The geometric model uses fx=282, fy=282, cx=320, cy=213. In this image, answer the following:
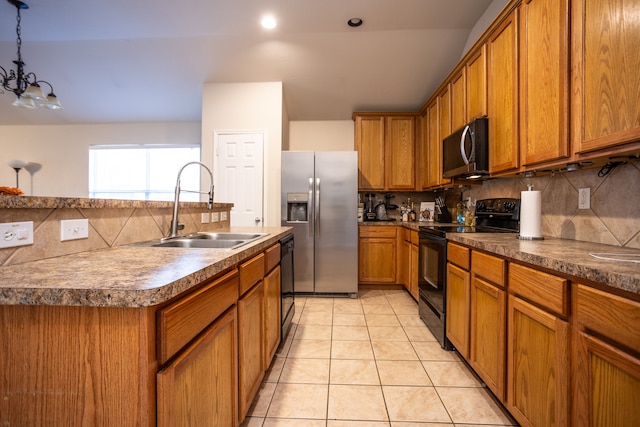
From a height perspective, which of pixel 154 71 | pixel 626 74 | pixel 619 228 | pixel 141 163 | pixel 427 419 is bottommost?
pixel 427 419

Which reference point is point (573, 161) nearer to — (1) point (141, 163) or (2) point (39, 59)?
(2) point (39, 59)

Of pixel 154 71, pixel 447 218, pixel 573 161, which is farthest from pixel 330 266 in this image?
pixel 154 71

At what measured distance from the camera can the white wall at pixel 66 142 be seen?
16.5ft

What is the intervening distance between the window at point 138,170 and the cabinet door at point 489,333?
483cm

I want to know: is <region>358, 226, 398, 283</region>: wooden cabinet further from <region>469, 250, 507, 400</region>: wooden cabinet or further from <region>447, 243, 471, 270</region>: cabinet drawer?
<region>469, 250, 507, 400</region>: wooden cabinet

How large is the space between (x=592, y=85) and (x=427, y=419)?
1754 mm

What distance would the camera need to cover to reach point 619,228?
1411 millimetres

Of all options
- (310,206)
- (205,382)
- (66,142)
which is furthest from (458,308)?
(66,142)

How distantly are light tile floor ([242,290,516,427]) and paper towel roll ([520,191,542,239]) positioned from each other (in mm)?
952

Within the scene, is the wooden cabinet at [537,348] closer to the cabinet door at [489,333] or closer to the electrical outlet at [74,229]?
the cabinet door at [489,333]

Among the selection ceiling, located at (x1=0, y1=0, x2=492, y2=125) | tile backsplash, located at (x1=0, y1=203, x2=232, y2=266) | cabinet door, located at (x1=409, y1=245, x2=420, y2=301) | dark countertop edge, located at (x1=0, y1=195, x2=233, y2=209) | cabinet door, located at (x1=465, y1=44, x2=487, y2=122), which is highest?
ceiling, located at (x1=0, y1=0, x2=492, y2=125)

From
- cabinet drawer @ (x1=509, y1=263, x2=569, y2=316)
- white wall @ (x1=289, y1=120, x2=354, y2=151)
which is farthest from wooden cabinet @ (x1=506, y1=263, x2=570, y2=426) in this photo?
white wall @ (x1=289, y1=120, x2=354, y2=151)

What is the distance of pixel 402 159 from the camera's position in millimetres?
3955

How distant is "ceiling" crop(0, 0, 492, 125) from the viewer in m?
2.79
